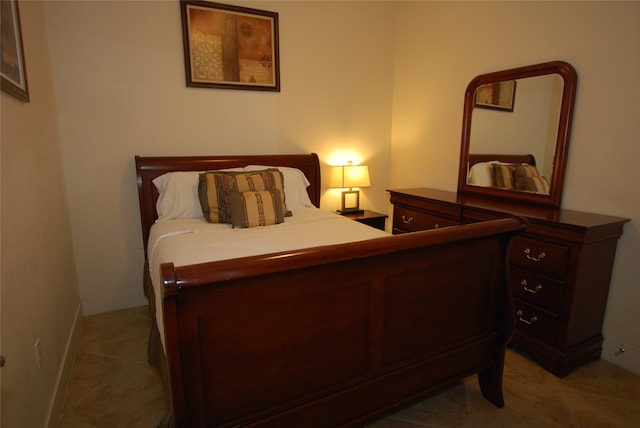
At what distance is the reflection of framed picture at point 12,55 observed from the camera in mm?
1432

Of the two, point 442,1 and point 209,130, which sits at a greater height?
point 442,1

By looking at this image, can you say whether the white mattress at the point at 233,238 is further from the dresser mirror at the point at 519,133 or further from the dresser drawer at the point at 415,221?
the dresser mirror at the point at 519,133

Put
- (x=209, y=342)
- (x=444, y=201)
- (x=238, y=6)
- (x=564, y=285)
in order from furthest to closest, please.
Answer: (x=238, y=6) < (x=444, y=201) < (x=564, y=285) < (x=209, y=342)

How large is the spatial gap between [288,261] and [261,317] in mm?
226

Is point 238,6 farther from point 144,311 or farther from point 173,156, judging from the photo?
point 144,311

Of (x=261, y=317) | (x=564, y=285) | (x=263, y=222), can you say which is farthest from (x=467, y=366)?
(x=263, y=222)

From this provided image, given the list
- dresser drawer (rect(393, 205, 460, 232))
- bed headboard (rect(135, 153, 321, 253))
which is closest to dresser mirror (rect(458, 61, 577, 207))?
dresser drawer (rect(393, 205, 460, 232))

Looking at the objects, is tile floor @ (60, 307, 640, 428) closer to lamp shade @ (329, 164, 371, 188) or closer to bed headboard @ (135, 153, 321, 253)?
bed headboard @ (135, 153, 321, 253)

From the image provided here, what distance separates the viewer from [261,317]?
120 cm

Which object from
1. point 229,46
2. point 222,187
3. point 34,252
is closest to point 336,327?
point 34,252

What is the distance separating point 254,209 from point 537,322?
1.93m

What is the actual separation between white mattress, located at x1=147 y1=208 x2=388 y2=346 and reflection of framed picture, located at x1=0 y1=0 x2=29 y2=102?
967mm

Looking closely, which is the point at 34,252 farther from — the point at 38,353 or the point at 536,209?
the point at 536,209

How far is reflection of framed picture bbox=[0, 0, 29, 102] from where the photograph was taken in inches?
56.4
